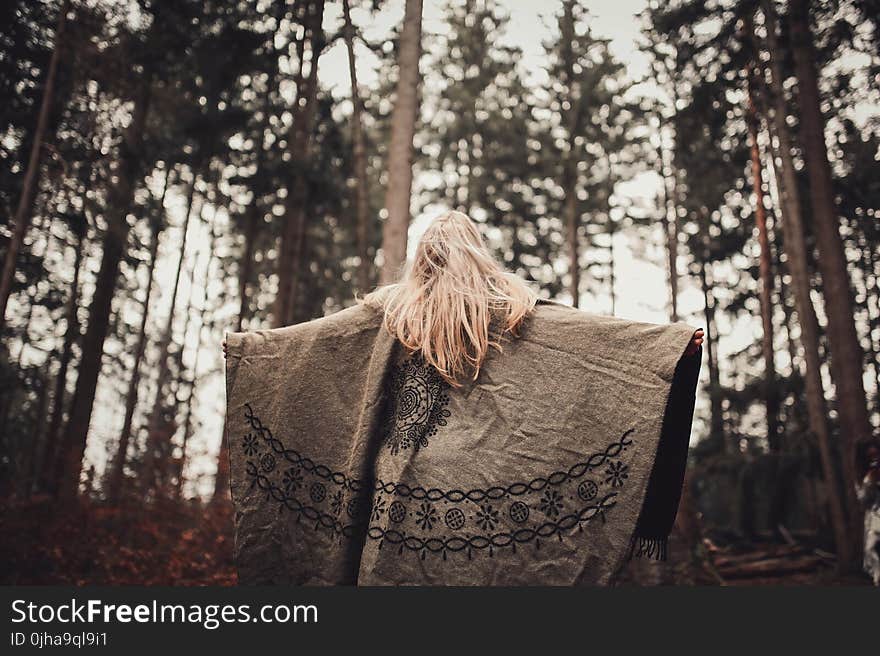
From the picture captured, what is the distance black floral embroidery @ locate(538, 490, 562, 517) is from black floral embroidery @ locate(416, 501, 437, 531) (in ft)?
1.50

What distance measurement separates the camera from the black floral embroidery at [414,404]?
2.90m

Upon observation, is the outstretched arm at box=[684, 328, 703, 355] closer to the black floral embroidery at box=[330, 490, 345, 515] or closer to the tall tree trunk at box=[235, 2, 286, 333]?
the black floral embroidery at box=[330, 490, 345, 515]

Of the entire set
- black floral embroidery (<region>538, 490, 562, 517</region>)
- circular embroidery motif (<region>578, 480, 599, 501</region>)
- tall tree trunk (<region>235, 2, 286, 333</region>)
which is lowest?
black floral embroidery (<region>538, 490, 562, 517</region>)

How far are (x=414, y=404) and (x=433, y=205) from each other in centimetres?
1919

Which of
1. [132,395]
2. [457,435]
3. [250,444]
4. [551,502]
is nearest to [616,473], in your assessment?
[551,502]

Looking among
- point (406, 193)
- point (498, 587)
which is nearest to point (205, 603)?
point (498, 587)

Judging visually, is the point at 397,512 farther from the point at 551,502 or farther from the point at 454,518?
the point at 551,502

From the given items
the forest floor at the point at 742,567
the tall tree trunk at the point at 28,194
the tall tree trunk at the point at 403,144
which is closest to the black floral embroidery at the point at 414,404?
the tall tree trunk at the point at 403,144

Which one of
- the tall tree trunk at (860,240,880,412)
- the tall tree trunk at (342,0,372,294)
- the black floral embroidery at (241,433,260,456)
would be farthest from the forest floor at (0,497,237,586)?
the tall tree trunk at (860,240,880,412)

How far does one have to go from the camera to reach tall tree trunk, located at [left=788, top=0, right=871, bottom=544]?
898 cm

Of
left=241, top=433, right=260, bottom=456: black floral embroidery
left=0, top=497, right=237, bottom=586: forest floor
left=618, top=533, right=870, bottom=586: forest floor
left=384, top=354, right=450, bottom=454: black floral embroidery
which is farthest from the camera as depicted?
left=618, top=533, right=870, bottom=586: forest floor

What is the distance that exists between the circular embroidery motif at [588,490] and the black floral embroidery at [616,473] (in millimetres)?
61

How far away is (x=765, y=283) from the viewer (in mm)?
15109

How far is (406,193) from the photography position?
22.9 ft
